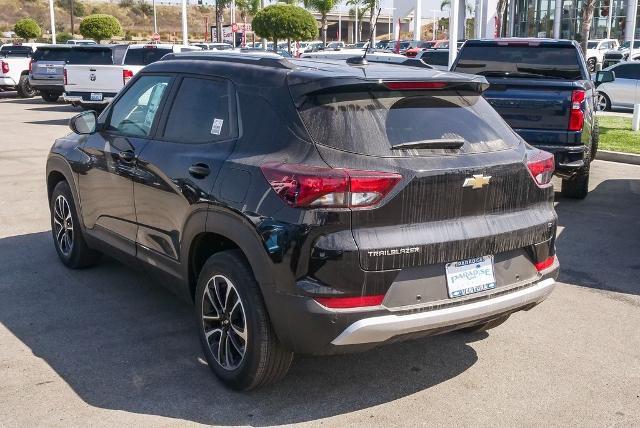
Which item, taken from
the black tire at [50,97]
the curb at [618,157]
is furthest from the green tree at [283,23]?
the curb at [618,157]

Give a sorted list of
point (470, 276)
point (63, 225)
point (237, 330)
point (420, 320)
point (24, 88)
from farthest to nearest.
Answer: point (24, 88), point (63, 225), point (237, 330), point (470, 276), point (420, 320)

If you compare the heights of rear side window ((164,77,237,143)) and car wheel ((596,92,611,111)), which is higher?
rear side window ((164,77,237,143))

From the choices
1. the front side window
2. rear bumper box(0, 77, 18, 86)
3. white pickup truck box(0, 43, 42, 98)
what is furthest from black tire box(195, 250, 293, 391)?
rear bumper box(0, 77, 18, 86)

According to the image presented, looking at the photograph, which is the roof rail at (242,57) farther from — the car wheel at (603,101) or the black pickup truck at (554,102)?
the car wheel at (603,101)

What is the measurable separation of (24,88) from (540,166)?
25.3 meters

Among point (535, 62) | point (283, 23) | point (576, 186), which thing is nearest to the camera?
point (576, 186)

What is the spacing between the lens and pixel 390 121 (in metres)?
3.95

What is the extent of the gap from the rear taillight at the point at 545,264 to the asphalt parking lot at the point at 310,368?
672 millimetres

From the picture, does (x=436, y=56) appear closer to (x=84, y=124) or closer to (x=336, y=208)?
(x=84, y=124)

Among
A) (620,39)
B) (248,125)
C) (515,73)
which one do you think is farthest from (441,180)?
(620,39)

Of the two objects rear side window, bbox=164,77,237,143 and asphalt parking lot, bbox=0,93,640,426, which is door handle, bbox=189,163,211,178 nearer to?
rear side window, bbox=164,77,237,143

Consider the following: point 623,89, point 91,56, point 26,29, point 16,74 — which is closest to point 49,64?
point 16,74

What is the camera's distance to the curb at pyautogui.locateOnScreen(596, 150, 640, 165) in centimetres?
1239

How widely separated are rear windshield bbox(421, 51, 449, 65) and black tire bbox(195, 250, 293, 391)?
1981cm
